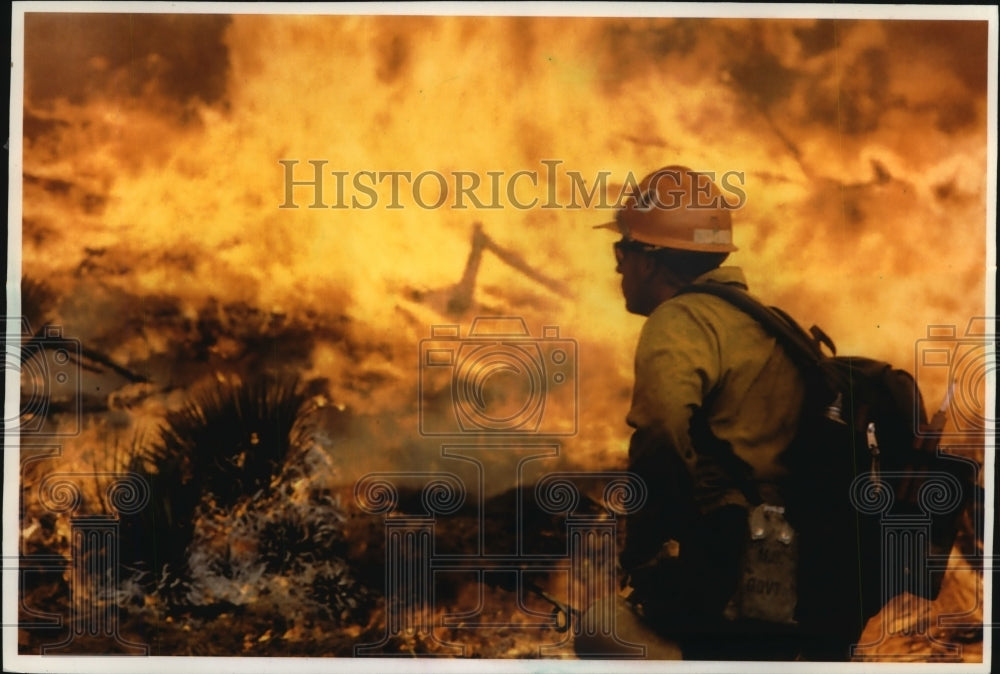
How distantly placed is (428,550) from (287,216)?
1.30 metres

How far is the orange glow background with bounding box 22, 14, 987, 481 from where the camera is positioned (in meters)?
3.88

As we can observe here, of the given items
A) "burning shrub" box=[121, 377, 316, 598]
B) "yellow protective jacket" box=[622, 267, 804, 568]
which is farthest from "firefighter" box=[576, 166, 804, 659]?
"burning shrub" box=[121, 377, 316, 598]

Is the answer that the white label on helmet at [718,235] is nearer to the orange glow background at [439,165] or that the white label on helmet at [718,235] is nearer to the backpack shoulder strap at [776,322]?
the orange glow background at [439,165]

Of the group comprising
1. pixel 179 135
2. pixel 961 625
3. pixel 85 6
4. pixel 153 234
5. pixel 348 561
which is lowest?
pixel 961 625

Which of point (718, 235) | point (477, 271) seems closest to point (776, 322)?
point (718, 235)

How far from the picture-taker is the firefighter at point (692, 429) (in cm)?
385

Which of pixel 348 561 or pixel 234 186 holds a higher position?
pixel 234 186

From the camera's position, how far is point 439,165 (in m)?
3.88

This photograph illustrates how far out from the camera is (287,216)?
3883 millimetres

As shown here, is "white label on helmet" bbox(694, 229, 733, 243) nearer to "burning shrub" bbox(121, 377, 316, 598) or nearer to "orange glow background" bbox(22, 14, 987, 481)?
"orange glow background" bbox(22, 14, 987, 481)

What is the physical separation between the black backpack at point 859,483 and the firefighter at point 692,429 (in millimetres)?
67

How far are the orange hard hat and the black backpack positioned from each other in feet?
0.56

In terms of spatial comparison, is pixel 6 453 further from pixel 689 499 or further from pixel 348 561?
pixel 689 499

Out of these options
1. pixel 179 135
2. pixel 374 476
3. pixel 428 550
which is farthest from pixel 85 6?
pixel 428 550
